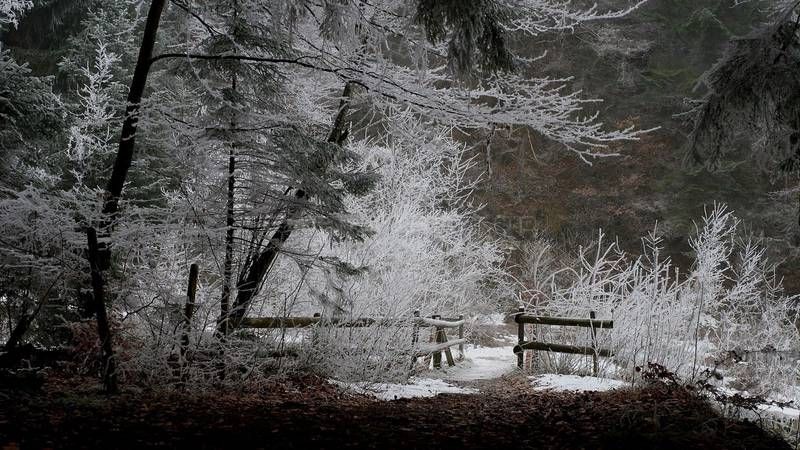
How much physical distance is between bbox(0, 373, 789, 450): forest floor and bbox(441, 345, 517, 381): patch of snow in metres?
5.22

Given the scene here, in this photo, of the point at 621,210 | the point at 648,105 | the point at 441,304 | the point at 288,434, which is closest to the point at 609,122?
the point at 648,105

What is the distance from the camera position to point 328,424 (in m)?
3.51

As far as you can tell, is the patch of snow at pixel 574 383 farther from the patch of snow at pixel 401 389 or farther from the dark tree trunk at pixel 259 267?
the dark tree trunk at pixel 259 267

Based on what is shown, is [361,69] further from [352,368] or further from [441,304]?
[441,304]

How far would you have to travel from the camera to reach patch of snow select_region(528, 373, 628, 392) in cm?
701

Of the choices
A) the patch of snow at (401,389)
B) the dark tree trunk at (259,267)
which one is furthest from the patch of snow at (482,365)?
the dark tree trunk at (259,267)

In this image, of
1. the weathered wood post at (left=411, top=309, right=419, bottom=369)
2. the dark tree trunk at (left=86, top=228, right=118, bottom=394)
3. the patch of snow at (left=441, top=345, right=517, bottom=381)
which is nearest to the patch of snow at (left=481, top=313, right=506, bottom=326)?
the patch of snow at (left=441, top=345, right=517, bottom=381)

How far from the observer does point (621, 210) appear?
22.3 metres

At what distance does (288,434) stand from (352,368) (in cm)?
372

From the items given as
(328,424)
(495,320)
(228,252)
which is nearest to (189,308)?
(228,252)

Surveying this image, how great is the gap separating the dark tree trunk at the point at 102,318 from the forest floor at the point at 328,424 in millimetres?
141

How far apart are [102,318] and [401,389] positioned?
12.3 feet

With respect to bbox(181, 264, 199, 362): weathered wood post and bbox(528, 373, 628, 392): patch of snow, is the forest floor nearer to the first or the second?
bbox(181, 264, 199, 362): weathered wood post

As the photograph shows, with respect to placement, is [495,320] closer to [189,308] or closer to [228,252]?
[228,252]
